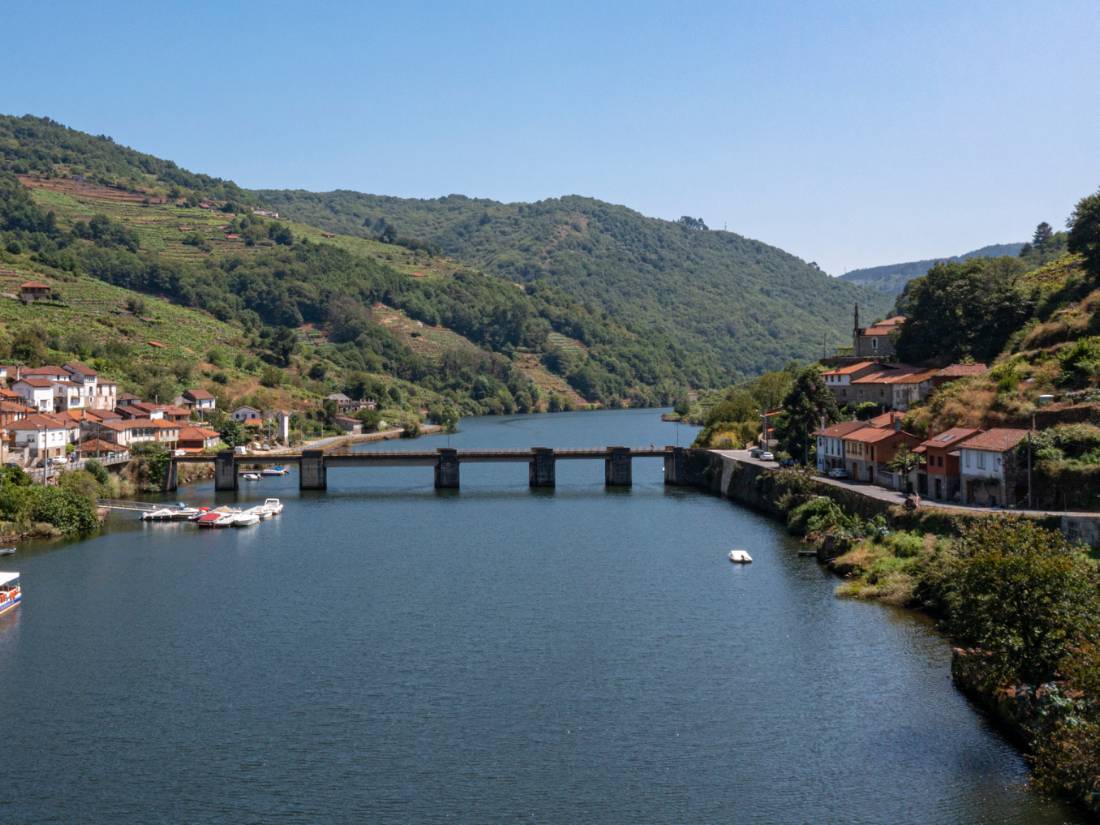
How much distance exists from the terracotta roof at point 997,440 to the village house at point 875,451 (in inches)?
416

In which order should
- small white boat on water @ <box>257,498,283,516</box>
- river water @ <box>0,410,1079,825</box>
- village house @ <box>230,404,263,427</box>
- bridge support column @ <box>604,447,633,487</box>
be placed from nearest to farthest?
river water @ <box>0,410,1079,825</box> → small white boat on water @ <box>257,498,283,516</box> → bridge support column @ <box>604,447,633,487</box> → village house @ <box>230,404,263,427</box>

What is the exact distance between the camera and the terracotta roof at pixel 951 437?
243 feet

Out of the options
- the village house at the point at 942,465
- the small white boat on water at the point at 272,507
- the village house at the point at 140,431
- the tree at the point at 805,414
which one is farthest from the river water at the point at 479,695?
the village house at the point at 140,431

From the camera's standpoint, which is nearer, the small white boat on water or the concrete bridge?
the small white boat on water

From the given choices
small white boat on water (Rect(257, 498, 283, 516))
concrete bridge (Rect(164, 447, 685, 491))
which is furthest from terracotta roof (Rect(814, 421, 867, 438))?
small white boat on water (Rect(257, 498, 283, 516))

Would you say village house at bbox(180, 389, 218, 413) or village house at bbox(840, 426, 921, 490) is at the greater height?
village house at bbox(180, 389, 218, 413)

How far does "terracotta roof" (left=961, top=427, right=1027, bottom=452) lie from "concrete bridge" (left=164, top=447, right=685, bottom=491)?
5029cm

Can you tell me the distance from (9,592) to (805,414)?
64625 mm

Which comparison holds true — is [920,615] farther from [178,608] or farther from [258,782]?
[178,608]

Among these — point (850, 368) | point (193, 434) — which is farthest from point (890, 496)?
point (193, 434)

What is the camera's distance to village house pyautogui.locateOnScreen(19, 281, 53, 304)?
177 m

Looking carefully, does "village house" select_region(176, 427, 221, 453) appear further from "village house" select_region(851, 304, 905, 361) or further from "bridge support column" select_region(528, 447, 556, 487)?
"village house" select_region(851, 304, 905, 361)

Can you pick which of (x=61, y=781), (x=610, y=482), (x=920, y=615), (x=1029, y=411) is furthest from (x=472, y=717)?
(x=610, y=482)

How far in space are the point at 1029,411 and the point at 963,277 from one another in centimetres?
3755
